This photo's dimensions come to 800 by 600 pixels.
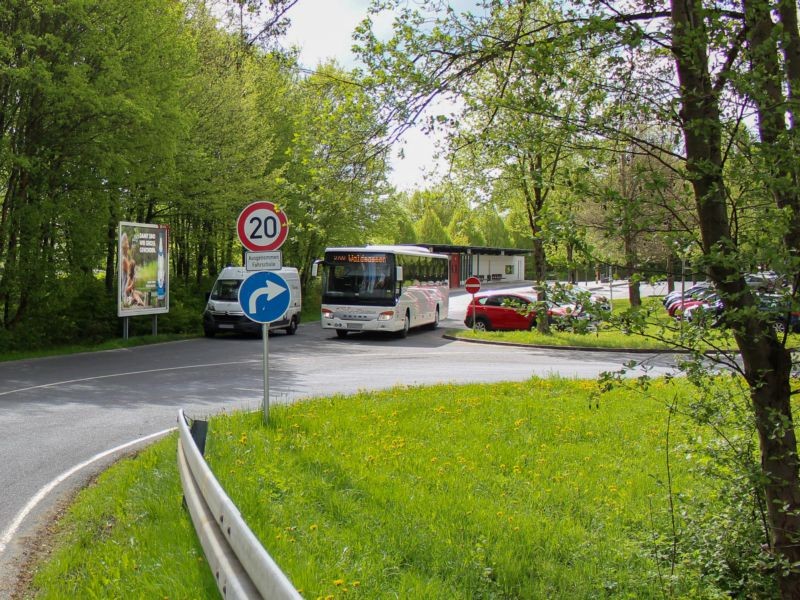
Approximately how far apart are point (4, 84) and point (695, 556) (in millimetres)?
19925

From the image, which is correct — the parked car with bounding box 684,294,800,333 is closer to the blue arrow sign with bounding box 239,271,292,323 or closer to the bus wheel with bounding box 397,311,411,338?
the blue arrow sign with bounding box 239,271,292,323

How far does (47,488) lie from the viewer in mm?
6922

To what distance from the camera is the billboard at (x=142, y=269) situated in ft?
70.6

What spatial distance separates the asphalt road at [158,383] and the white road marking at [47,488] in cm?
1

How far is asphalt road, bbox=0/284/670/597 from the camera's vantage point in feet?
23.6

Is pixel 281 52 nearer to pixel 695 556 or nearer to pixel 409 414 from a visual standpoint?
pixel 695 556

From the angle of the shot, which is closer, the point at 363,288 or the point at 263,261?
the point at 263,261

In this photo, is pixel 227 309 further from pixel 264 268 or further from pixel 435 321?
pixel 264 268

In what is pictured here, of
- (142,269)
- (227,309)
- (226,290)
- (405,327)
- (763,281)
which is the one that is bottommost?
(405,327)

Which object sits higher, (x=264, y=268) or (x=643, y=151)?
(x=643, y=151)

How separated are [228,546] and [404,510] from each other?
2.03 metres

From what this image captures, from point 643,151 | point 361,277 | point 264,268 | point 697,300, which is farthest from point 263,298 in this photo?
point 361,277

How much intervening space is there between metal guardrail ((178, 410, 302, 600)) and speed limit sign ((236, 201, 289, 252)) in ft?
14.3

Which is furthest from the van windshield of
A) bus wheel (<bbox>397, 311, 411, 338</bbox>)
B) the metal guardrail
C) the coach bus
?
the metal guardrail
